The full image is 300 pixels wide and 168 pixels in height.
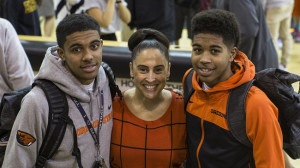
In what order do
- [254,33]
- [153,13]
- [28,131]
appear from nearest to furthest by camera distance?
1. [28,131]
2. [254,33]
3. [153,13]

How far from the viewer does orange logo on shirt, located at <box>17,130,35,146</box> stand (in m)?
1.65

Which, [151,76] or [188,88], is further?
[188,88]

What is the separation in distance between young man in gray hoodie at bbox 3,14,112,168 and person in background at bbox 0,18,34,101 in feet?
2.21

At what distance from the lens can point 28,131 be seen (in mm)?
1645

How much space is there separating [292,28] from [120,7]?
6.09 m

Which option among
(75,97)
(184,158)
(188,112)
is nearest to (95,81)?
(75,97)

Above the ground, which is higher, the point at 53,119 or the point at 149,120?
the point at 53,119

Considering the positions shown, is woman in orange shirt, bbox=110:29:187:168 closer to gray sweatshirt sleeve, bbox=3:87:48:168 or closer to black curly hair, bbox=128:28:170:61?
black curly hair, bbox=128:28:170:61

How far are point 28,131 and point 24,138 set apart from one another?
0.04 meters

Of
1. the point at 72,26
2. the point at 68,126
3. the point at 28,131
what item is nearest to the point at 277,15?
the point at 72,26

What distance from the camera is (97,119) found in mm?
1884

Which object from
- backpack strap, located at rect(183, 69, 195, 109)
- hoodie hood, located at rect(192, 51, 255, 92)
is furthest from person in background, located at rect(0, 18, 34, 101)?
hoodie hood, located at rect(192, 51, 255, 92)

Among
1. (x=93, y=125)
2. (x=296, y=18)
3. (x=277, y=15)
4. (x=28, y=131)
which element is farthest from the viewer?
(x=296, y=18)

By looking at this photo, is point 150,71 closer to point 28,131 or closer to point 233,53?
point 233,53
